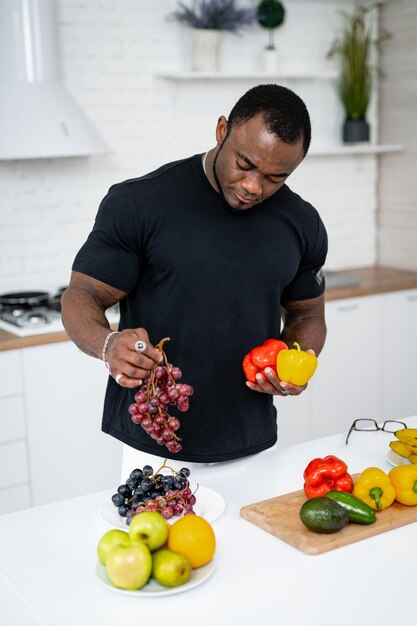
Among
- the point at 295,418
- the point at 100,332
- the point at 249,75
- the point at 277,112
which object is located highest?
the point at 249,75

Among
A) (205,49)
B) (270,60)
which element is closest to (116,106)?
(205,49)

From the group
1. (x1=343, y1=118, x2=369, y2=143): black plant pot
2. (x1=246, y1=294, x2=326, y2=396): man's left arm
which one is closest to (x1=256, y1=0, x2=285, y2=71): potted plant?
(x1=343, y1=118, x2=369, y2=143): black plant pot

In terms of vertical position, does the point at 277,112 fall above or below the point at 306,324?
above

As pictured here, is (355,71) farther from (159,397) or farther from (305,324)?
(159,397)

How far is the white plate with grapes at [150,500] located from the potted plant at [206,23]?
2800 millimetres

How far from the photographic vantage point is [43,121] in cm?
344

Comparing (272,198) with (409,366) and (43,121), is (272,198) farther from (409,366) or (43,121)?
(409,366)

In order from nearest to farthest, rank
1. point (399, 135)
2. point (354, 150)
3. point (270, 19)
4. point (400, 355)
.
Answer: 1. point (270, 19)
2. point (400, 355)
3. point (354, 150)
4. point (399, 135)

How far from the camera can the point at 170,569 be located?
1.42 metres

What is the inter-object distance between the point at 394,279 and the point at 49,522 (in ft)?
10.1

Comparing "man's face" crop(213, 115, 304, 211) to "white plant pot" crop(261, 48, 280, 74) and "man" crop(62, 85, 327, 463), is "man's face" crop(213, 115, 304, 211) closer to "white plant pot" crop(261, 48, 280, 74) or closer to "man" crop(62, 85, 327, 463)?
"man" crop(62, 85, 327, 463)

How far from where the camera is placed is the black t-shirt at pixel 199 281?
207 cm

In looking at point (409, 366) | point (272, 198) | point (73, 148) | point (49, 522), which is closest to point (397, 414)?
point (409, 366)

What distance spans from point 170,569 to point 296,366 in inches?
26.2
